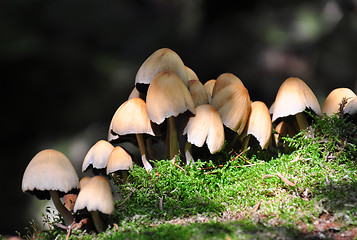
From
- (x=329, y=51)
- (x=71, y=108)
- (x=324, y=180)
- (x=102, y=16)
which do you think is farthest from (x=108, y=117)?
(x=324, y=180)

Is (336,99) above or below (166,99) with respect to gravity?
below

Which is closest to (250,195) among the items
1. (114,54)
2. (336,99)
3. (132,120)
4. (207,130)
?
(207,130)

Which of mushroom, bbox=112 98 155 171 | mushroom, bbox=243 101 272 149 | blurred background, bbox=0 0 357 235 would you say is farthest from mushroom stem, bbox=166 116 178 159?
blurred background, bbox=0 0 357 235

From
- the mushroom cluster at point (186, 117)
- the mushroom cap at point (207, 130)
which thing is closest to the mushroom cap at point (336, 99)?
the mushroom cluster at point (186, 117)

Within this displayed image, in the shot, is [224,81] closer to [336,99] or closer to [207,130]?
[207,130]

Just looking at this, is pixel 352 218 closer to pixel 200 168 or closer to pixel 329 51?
pixel 200 168

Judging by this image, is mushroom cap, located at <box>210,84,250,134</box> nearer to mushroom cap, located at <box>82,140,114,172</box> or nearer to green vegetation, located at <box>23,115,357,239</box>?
green vegetation, located at <box>23,115,357,239</box>
